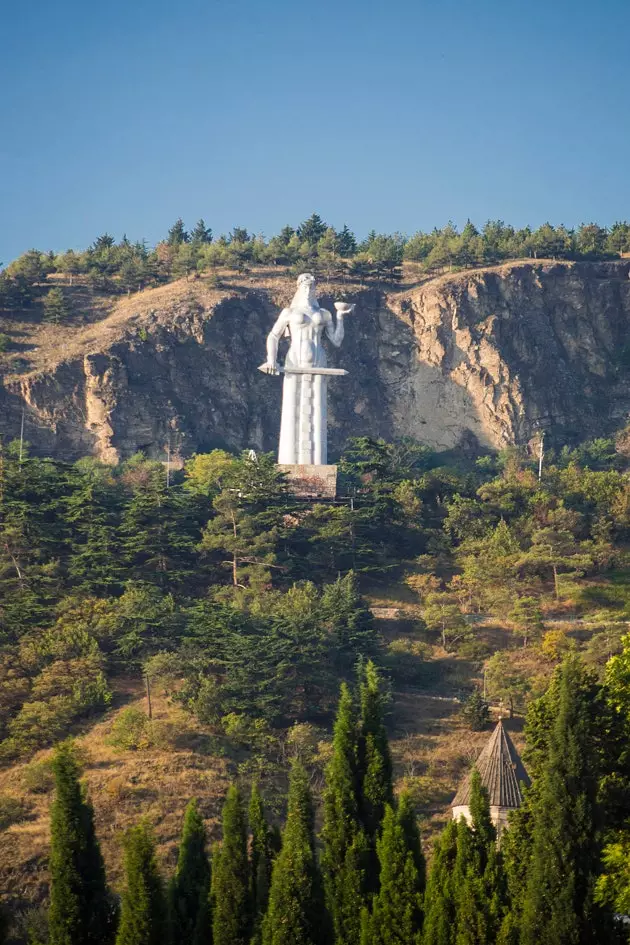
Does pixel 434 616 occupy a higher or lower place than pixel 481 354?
lower

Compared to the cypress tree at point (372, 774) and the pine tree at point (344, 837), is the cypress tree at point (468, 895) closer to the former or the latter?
→ the cypress tree at point (372, 774)

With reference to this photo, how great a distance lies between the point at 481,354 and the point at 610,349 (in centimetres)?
627

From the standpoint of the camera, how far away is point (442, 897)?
22.0 m

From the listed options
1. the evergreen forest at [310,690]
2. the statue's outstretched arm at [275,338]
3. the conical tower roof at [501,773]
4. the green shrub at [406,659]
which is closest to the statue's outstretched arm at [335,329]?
the statue's outstretched arm at [275,338]

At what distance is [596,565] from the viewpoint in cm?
4269

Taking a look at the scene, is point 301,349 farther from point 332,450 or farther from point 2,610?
point 332,450

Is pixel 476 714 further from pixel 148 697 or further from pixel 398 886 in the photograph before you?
pixel 398 886

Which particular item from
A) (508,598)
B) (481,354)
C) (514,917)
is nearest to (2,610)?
(508,598)

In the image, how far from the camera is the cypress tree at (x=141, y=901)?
21.4 metres

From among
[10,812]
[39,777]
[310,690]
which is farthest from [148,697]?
[10,812]

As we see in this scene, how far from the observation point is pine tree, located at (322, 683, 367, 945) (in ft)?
75.0

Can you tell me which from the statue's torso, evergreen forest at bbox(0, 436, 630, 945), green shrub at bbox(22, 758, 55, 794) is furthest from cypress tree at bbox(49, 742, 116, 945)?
the statue's torso

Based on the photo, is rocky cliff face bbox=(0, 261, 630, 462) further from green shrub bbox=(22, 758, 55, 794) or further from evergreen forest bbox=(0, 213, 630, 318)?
green shrub bbox=(22, 758, 55, 794)

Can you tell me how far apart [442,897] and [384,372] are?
42.8 m
